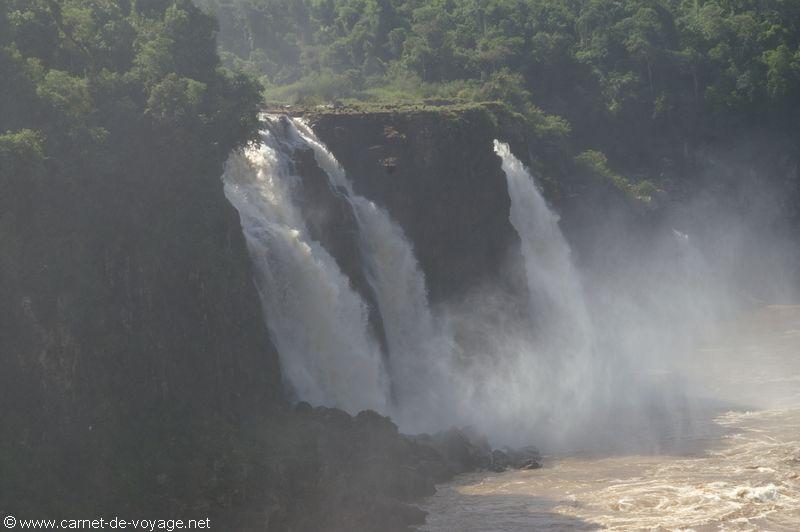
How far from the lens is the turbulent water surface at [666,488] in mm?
32344

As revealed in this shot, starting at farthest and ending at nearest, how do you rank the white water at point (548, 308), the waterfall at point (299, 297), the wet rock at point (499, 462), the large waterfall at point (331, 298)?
1. the white water at point (548, 308)
2. the large waterfall at point (331, 298)
3. the waterfall at point (299, 297)
4. the wet rock at point (499, 462)

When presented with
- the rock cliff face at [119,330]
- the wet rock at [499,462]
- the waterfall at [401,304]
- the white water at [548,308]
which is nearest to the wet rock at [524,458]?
the wet rock at [499,462]

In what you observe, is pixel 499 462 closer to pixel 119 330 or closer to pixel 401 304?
pixel 401 304

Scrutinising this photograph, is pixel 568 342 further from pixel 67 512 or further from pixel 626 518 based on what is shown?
pixel 67 512

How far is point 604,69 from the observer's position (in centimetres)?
8456

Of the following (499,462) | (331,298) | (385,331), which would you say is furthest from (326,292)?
(499,462)

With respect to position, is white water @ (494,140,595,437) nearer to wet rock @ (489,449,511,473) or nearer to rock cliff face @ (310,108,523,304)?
rock cliff face @ (310,108,523,304)

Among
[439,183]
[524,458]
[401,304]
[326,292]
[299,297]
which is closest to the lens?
[524,458]

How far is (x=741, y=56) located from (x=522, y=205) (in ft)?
112

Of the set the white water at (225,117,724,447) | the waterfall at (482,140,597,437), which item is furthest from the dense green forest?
the white water at (225,117,724,447)

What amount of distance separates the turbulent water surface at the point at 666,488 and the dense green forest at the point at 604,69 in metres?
32.5

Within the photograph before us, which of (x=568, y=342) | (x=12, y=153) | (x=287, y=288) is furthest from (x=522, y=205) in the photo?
(x=12, y=153)

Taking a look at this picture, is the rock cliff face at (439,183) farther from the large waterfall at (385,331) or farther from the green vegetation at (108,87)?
the green vegetation at (108,87)

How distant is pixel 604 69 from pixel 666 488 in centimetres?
5354
